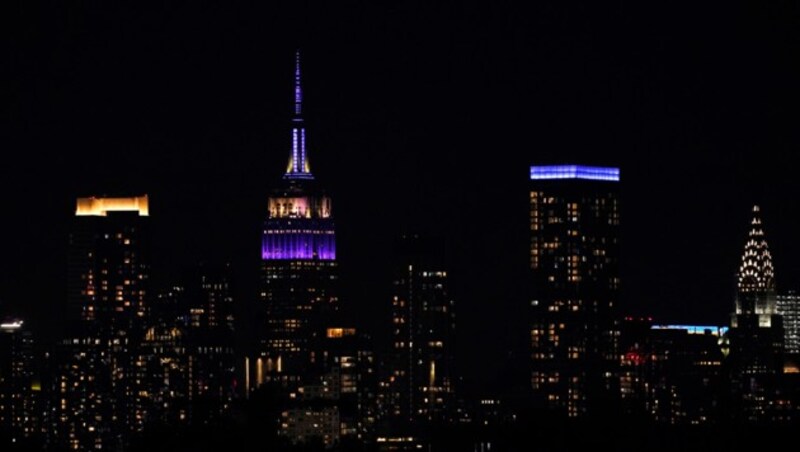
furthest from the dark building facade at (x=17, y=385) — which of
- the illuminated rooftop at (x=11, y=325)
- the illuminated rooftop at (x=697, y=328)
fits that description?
the illuminated rooftop at (x=697, y=328)

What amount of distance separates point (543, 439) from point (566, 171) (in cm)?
8960

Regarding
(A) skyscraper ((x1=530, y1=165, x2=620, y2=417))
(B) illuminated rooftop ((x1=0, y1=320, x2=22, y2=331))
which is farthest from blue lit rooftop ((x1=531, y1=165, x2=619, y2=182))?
(B) illuminated rooftop ((x1=0, y1=320, x2=22, y2=331))

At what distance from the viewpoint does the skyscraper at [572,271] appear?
180250 mm

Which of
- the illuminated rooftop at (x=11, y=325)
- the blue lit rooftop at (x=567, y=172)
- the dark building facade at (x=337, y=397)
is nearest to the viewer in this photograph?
the dark building facade at (x=337, y=397)

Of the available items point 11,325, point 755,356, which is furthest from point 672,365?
point 11,325

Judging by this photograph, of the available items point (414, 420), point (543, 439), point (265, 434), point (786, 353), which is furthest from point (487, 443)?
point (786, 353)

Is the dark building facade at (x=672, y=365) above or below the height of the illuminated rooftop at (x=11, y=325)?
below

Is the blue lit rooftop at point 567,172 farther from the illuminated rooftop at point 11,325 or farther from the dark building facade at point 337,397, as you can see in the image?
the illuminated rooftop at point 11,325

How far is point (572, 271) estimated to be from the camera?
186 meters

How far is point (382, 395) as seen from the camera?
176 m

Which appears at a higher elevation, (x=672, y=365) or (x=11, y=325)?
(x=11, y=325)

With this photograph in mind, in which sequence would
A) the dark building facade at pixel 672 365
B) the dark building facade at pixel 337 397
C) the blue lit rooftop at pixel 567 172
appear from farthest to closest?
1. the blue lit rooftop at pixel 567 172
2. the dark building facade at pixel 672 365
3. the dark building facade at pixel 337 397

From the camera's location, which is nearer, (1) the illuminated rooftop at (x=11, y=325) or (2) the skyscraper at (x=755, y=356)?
(2) the skyscraper at (x=755, y=356)

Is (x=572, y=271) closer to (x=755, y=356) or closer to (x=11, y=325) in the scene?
(x=755, y=356)
